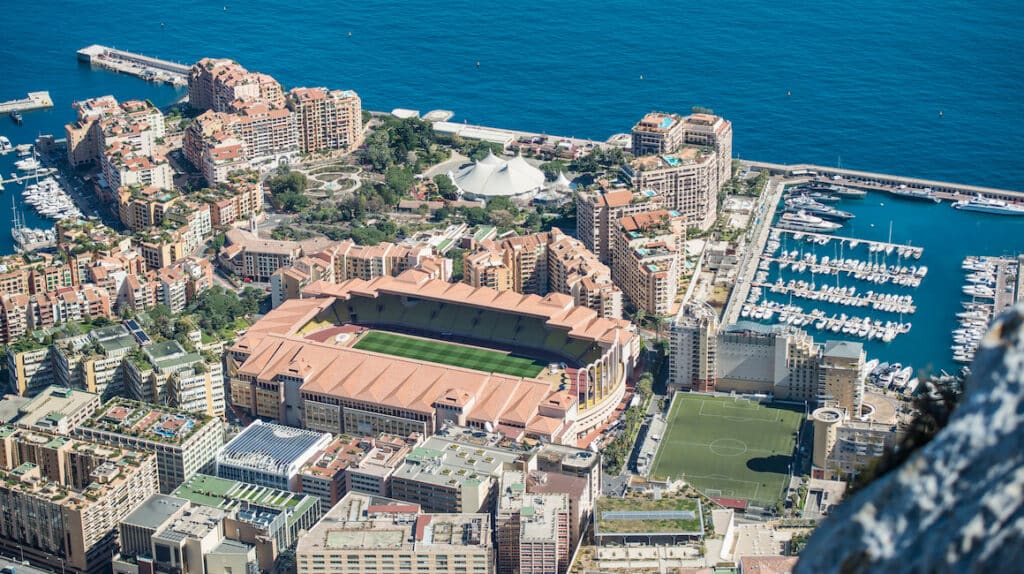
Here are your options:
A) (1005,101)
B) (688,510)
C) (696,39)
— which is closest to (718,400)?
(688,510)

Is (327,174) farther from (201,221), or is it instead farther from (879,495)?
(879,495)

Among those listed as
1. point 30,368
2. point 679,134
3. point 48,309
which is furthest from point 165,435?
point 679,134

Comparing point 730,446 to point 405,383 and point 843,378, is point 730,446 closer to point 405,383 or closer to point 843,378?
point 843,378

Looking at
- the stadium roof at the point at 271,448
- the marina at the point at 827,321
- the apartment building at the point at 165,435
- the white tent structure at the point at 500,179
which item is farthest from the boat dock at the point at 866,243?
the apartment building at the point at 165,435

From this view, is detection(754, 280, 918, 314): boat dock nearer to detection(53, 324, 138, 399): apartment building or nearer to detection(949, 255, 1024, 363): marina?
detection(949, 255, 1024, 363): marina

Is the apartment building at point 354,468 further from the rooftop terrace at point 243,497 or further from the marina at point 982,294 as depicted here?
the marina at point 982,294

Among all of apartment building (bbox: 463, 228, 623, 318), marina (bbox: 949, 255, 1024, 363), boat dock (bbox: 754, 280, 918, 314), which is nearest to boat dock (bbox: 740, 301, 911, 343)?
boat dock (bbox: 754, 280, 918, 314)

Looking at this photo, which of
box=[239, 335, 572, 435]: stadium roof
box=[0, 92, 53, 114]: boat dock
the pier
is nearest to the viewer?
box=[239, 335, 572, 435]: stadium roof
